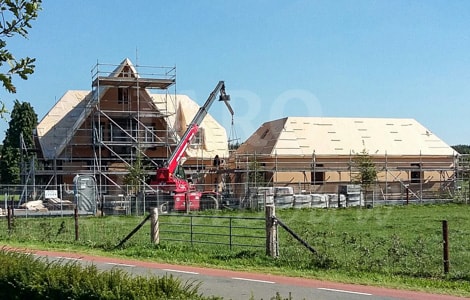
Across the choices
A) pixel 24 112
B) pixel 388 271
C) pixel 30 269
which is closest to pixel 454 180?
pixel 388 271

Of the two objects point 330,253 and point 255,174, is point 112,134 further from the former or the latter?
point 330,253

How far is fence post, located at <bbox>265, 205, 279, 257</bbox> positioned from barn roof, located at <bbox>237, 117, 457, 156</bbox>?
36943 mm

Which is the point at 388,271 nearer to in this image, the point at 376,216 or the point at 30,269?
the point at 30,269

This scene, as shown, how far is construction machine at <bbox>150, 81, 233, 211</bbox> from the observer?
39.7 meters

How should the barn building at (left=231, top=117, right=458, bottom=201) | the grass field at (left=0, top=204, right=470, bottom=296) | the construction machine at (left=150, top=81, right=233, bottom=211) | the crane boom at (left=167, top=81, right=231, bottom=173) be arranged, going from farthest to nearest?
the barn building at (left=231, top=117, right=458, bottom=201)
the crane boom at (left=167, top=81, right=231, bottom=173)
the construction machine at (left=150, top=81, right=233, bottom=211)
the grass field at (left=0, top=204, right=470, bottom=296)

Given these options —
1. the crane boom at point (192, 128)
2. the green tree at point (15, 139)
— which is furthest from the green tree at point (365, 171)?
the green tree at point (15, 139)

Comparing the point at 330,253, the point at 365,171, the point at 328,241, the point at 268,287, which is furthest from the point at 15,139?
the point at 268,287

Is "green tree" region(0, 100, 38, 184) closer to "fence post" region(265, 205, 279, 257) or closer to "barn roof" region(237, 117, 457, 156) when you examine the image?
"barn roof" region(237, 117, 457, 156)

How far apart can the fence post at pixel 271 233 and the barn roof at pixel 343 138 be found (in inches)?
1454

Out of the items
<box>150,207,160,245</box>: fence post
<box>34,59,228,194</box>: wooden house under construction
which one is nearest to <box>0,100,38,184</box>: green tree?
<box>34,59,228,194</box>: wooden house under construction

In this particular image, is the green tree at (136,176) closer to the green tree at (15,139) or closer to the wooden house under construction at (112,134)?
the wooden house under construction at (112,134)

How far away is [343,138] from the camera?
59094mm

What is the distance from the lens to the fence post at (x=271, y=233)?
1664 cm

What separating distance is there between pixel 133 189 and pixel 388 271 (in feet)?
109
